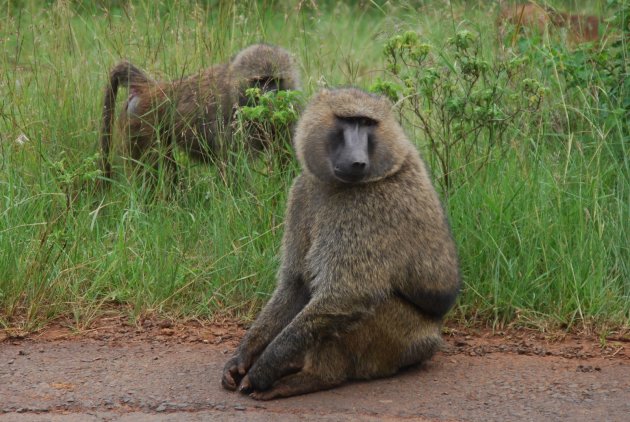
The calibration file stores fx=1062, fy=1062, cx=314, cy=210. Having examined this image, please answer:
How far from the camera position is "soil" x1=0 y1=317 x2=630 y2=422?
335 cm

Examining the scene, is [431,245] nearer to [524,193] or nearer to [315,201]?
[315,201]

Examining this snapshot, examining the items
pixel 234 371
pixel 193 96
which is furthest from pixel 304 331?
pixel 193 96

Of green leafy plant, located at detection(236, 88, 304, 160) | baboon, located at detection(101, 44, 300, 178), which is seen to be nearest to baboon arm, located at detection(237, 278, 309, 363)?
green leafy plant, located at detection(236, 88, 304, 160)

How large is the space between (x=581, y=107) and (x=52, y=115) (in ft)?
8.65

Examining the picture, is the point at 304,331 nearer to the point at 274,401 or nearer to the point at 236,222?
the point at 274,401

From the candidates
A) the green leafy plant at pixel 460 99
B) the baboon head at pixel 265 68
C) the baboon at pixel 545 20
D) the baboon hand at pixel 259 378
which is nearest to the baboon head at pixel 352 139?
the green leafy plant at pixel 460 99

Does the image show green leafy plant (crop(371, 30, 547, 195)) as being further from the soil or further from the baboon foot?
the baboon foot

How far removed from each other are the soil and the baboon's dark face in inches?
28.3

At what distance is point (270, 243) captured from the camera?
456cm

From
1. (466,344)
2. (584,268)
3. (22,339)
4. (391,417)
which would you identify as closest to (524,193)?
(584,268)

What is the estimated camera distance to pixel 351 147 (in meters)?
3.56

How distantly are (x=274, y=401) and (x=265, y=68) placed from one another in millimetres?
2701

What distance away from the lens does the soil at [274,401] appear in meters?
3.35

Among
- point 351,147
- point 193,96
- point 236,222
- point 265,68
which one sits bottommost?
point 236,222
